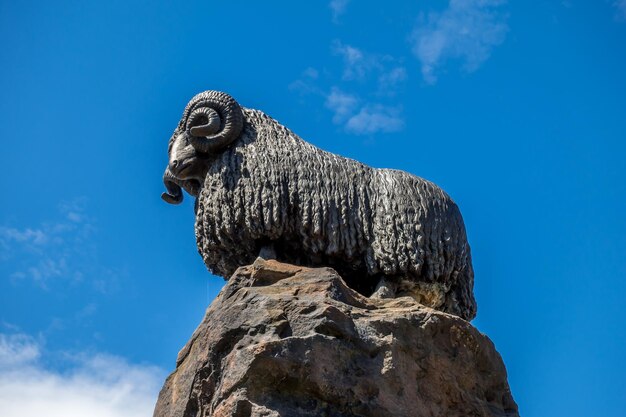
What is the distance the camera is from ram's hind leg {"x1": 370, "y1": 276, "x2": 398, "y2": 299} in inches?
281

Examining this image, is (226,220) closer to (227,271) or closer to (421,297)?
(227,271)

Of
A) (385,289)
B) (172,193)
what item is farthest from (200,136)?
(385,289)

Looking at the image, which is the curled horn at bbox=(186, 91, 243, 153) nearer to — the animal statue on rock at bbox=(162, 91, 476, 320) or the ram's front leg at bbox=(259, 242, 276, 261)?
the animal statue on rock at bbox=(162, 91, 476, 320)

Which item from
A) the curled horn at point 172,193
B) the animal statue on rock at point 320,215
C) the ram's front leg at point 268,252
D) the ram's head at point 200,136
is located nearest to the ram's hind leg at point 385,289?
the animal statue on rock at point 320,215

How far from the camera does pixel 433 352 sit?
5.79 metres

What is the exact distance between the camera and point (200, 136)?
7.80 m

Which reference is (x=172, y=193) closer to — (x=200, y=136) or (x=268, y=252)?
(x=200, y=136)

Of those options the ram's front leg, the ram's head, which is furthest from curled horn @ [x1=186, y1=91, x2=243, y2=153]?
the ram's front leg

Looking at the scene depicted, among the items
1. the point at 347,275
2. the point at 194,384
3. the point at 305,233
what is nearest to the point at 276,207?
the point at 305,233

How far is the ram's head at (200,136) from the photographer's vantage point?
7.76m

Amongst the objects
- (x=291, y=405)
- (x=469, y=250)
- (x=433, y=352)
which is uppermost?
(x=469, y=250)

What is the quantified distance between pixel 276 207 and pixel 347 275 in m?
0.76

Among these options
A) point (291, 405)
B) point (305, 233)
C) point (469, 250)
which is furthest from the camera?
point (469, 250)

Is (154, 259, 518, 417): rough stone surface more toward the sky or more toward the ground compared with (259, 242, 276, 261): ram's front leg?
more toward the ground
